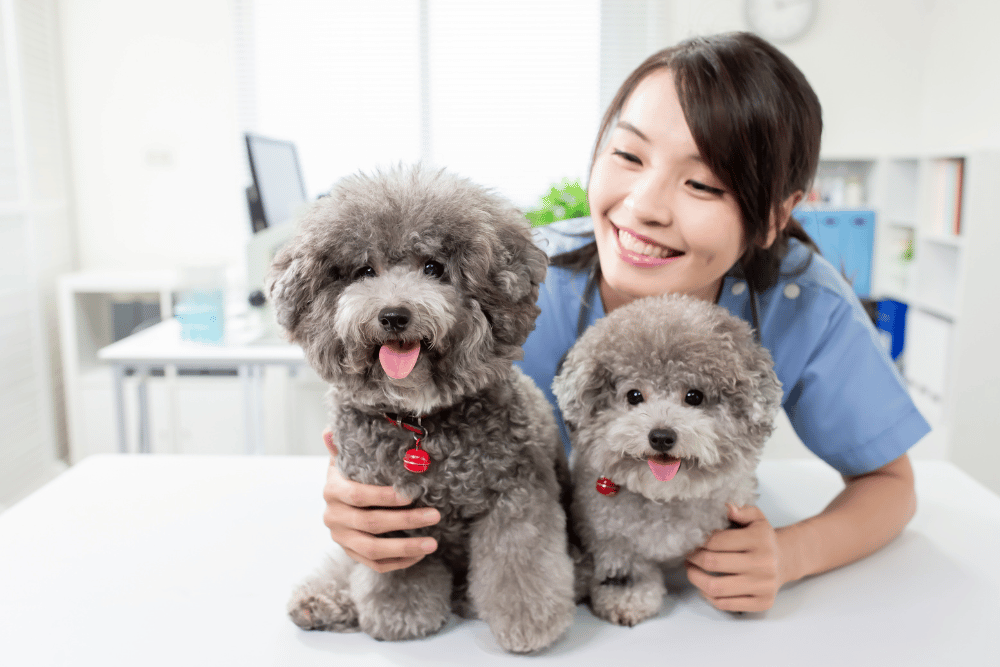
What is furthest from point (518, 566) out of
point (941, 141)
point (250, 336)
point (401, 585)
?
point (941, 141)

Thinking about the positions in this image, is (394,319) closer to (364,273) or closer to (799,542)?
(364,273)

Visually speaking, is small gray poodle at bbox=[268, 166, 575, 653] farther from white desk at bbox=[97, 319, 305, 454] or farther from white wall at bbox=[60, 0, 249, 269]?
white wall at bbox=[60, 0, 249, 269]

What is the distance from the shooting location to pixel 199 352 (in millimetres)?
2332

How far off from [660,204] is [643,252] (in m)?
0.08

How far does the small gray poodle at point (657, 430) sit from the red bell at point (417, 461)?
17cm

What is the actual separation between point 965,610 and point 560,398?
597mm

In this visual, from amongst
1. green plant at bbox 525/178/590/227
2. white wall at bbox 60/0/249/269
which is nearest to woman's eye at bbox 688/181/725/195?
green plant at bbox 525/178/590/227


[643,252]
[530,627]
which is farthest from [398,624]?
[643,252]

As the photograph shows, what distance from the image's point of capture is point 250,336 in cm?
258

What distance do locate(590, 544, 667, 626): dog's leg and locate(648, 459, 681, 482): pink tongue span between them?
141 millimetres

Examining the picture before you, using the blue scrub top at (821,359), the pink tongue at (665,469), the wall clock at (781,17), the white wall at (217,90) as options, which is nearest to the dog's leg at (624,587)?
the pink tongue at (665,469)

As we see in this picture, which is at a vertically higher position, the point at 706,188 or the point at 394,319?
the point at 706,188

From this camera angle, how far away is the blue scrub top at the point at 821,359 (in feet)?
3.56

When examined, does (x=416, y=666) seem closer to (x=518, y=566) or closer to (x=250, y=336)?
(x=518, y=566)
